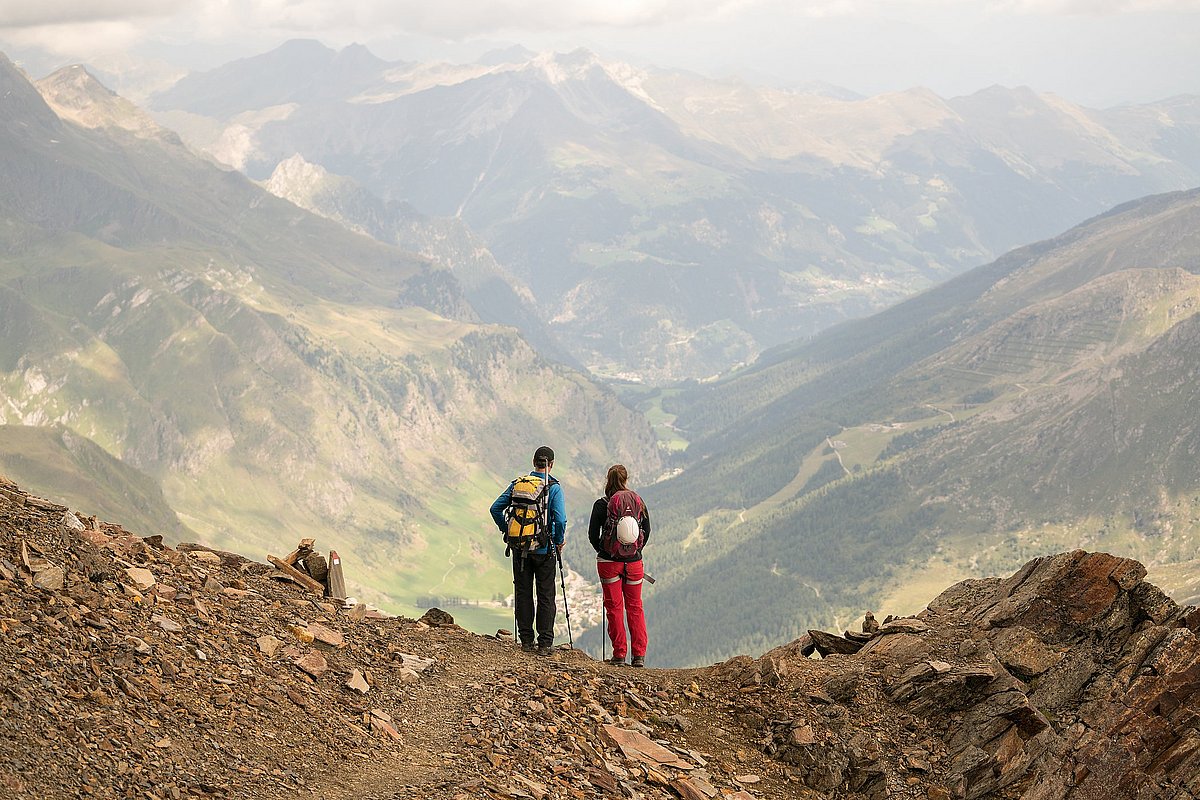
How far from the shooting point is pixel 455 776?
841 inches

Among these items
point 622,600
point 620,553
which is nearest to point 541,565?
point 620,553

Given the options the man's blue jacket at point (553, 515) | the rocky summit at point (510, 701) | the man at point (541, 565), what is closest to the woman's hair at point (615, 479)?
the man at point (541, 565)

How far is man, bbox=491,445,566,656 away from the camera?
3025 centimetres

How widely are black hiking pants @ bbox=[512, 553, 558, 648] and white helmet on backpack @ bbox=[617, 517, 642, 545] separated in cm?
224

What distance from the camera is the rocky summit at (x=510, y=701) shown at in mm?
19547

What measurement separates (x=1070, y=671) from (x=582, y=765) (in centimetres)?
1378

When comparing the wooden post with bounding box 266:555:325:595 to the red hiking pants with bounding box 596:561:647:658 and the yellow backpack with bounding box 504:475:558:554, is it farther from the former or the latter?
the red hiking pants with bounding box 596:561:647:658

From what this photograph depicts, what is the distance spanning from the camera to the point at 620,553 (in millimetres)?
31594

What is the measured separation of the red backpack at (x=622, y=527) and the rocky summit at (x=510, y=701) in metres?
3.48

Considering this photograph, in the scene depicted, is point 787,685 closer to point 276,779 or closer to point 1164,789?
point 1164,789

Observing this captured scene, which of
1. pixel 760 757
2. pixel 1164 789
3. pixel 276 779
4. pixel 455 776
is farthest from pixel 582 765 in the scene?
pixel 1164 789

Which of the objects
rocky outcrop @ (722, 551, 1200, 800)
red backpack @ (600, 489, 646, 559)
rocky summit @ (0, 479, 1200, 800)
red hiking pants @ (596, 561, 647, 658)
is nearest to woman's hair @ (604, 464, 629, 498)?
red backpack @ (600, 489, 646, 559)

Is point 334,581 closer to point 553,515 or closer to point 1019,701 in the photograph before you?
point 553,515

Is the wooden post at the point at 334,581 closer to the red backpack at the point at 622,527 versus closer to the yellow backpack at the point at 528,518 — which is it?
the yellow backpack at the point at 528,518
